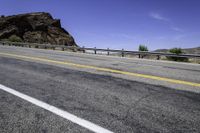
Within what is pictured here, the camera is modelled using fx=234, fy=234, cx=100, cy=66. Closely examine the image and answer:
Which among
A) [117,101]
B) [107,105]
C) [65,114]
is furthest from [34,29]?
[65,114]

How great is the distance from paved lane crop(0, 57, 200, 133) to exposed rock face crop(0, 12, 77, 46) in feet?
216

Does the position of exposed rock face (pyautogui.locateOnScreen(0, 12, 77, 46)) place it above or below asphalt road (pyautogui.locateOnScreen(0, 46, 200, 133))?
above

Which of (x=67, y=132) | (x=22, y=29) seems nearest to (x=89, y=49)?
(x=67, y=132)

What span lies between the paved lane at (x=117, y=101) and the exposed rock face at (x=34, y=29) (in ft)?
216

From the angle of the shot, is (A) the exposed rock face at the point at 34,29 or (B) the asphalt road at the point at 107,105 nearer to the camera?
(B) the asphalt road at the point at 107,105

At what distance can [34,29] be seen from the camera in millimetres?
76062

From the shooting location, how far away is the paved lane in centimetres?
350

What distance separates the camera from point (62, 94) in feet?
16.6

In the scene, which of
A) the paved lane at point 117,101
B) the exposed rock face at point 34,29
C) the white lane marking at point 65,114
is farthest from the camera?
the exposed rock face at point 34,29

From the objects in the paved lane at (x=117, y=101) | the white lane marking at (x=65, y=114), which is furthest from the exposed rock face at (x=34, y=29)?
the white lane marking at (x=65, y=114)

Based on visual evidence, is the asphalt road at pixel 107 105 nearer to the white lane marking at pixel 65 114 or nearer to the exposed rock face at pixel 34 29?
the white lane marking at pixel 65 114

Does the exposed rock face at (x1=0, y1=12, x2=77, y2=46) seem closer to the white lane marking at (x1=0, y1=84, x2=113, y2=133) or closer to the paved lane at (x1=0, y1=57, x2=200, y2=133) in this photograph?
the paved lane at (x1=0, y1=57, x2=200, y2=133)

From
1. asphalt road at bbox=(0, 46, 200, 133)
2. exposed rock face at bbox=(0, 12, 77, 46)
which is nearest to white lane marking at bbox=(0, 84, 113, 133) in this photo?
asphalt road at bbox=(0, 46, 200, 133)

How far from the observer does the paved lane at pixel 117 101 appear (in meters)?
3.50
